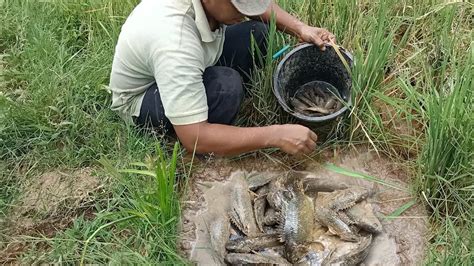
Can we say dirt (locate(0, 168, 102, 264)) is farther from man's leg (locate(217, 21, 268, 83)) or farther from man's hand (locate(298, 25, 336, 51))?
man's hand (locate(298, 25, 336, 51))

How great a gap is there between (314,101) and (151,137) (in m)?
0.94

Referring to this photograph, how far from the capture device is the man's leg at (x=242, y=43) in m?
3.23

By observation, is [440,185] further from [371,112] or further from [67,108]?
[67,108]

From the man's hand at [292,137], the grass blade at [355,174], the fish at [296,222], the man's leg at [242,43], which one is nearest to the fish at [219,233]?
the fish at [296,222]

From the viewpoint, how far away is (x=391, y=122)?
3.00m

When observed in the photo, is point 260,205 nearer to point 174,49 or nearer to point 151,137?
point 151,137

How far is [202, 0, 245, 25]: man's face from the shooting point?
2488 mm

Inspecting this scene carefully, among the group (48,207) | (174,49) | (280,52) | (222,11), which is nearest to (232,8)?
(222,11)

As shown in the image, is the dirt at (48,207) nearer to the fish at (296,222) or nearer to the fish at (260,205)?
the fish at (260,205)

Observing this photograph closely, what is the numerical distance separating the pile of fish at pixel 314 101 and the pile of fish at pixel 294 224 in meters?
0.42

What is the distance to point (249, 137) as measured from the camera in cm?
261

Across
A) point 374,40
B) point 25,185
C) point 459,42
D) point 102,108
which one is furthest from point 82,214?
point 459,42

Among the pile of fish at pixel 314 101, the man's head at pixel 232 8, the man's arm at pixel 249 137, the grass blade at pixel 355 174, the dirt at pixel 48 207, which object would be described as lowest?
the dirt at pixel 48 207

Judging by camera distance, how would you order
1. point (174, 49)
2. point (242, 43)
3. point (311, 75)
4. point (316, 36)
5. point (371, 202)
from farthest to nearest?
point (311, 75) < point (242, 43) < point (316, 36) < point (371, 202) < point (174, 49)
